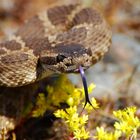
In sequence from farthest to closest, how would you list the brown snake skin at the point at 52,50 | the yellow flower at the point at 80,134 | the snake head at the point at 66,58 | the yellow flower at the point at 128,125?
the brown snake skin at the point at 52,50 < the snake head at the point at 66,58 < the yellow flower at the point at 80,134 < the yellow flower at the point at 128,125

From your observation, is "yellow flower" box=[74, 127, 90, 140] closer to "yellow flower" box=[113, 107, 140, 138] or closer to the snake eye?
"yellow flower" box=[113, 107, 140, 138]

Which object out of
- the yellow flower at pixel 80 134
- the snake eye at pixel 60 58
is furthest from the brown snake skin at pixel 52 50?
the yellow flower at pixel 80 134

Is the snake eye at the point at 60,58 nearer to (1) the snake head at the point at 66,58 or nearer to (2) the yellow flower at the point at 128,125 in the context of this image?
(1) the snake head at the point at 66,58

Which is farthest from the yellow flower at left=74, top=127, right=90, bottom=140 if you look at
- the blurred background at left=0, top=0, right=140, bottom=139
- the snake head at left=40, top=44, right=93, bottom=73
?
the blurred background at left=0, top=0, right=140, bottom=139

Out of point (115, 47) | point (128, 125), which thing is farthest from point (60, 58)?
point (115, 47)

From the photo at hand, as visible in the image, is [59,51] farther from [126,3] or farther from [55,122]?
[126,3]

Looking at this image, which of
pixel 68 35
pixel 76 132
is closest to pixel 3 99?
pixel 68 35

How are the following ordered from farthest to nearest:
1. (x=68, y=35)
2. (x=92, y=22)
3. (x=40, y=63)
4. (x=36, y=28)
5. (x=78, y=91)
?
1. (x=36, y=28)
2. (x=92, y=22)
3. (x=68, y=35)
4. (x=40, y=63)
5. (x=78, y=91)
